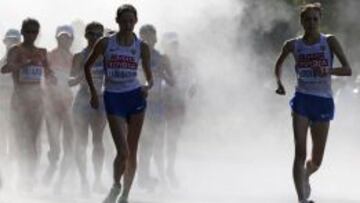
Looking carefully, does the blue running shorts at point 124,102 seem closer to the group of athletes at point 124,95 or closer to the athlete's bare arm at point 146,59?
the group of athletes at point 124,95

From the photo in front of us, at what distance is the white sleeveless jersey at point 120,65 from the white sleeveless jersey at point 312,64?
4.48 ft

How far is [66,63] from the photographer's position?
1423cm

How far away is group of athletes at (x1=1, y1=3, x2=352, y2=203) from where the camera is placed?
11.0m

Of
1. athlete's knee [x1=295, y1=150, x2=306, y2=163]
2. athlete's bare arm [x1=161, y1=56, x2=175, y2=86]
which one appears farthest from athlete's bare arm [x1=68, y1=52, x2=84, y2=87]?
athlete's knee [x1=295, y1=150, x2=306, y2=163]

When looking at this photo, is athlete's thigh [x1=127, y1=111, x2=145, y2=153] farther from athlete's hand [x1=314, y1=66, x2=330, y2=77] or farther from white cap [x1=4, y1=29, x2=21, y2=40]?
white cap [x1=4, y1=29, x2=21, y2=40]

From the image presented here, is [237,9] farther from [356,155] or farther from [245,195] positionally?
[245,195]

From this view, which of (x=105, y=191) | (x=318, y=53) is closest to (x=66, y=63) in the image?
(x=105, y=191)

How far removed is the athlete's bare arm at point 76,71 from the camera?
42.5ft

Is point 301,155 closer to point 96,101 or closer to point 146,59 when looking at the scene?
point 146,59

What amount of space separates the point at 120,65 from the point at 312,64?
1.61 metres

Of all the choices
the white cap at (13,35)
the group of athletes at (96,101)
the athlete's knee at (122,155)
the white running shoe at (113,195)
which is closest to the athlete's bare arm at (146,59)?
the group of athletes at (96,101)

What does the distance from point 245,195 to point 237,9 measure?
37.2 ft

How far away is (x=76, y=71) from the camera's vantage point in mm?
13109

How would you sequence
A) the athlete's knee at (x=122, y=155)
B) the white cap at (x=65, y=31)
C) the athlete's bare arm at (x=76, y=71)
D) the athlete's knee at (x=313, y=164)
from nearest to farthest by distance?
the athlete's knee at (x=122, y=155)
the athlete's knee at (x=313, y=164)
the athlete's bare arm at (x=76, y=71)
the white cap at (x=65, y=31)
